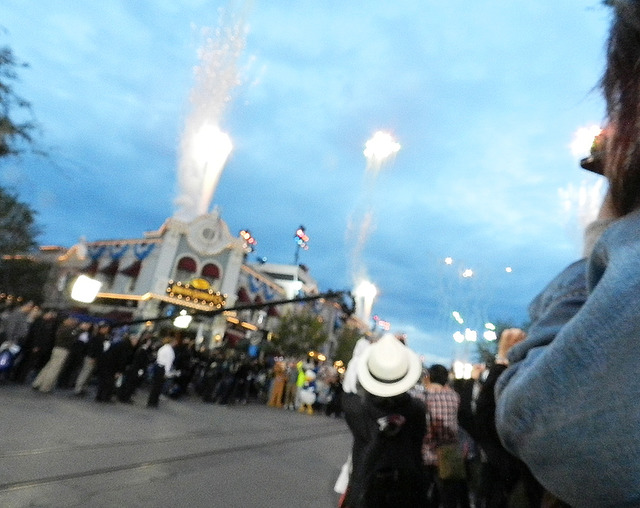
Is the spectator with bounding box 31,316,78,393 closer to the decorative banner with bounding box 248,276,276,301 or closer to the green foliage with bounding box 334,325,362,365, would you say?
the decorative banner with bounding box 248,276,276,301

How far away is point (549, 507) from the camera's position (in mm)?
1013

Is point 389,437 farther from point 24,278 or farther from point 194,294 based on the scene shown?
point 24,278

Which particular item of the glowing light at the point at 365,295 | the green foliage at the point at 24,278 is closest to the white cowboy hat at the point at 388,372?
the green foliage at the point at 24,278

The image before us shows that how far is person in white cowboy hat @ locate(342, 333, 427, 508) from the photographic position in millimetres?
3455

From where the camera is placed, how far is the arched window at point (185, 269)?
3778 cm

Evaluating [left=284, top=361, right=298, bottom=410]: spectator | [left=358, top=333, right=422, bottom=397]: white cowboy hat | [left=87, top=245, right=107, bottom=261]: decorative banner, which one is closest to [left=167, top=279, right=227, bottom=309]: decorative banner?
[left=87, top=245, right=107, bottom=261]: decorative banner

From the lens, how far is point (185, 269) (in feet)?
124

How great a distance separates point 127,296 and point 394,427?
3683 cm

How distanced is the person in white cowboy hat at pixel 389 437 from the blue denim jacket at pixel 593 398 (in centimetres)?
297

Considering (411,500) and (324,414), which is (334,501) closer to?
(411,500)

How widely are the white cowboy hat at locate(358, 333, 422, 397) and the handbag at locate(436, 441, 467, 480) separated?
1.53 meters

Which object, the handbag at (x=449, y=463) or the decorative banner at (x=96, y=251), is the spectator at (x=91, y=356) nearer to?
the handbag at (x=449, y=463)

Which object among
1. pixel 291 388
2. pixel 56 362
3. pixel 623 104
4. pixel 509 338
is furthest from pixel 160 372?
pixel 623 104

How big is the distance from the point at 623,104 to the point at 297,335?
4334cm
